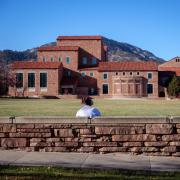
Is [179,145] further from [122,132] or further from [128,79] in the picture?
[128,79]

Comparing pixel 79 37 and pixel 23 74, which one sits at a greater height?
pixel 79 37

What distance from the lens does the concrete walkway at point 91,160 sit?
9.84m

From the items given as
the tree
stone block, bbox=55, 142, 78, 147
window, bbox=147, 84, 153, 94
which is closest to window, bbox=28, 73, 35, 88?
window, bbox=147, 84, 153, 94

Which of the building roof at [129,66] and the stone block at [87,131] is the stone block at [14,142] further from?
the building roof at [129,66]

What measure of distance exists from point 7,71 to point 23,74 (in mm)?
3640

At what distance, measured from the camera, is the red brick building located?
97.6 m

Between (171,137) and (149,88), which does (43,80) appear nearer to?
(149,88)

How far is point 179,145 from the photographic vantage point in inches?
450

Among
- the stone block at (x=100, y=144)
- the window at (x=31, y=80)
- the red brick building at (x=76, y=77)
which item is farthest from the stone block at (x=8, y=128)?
the window at (x=31, y=80)

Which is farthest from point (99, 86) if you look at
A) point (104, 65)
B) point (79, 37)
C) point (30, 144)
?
point (30, 144)

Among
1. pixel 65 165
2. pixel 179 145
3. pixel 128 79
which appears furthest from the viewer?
pixel 128 79

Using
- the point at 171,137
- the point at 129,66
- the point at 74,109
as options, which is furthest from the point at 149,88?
the point at 171,137

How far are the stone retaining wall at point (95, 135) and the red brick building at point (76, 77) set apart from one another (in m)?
84.4

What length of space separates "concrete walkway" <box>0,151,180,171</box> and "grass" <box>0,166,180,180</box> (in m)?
0.62
